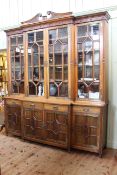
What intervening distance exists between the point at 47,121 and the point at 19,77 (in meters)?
1.16

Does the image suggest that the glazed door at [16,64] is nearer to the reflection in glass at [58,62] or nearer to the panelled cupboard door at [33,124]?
the panelled cupboard door at [33,124]

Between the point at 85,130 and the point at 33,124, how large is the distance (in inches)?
41.2

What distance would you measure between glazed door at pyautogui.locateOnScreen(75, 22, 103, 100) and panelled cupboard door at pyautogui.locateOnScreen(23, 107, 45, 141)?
2.84ft

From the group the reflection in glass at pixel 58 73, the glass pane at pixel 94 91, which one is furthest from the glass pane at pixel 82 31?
the glass pane at pixel 94 91

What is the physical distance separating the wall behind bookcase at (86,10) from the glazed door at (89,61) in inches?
14.4

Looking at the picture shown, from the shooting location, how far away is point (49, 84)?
12.3ft

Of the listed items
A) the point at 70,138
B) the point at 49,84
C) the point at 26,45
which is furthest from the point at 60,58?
the point at 70,138

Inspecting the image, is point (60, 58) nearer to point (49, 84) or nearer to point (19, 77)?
point (49, 84)

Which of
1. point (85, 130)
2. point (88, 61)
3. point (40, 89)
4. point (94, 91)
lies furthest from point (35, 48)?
point (85, 130)

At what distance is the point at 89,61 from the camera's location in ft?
11.3

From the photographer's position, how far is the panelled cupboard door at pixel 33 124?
3.78 m

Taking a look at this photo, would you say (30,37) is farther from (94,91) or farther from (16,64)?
(94,91)

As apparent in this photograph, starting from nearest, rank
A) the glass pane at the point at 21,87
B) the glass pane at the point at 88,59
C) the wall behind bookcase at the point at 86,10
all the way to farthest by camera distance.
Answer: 1. the glass pane at the point at 88,59
2. the wall behind bookcase at the point at 86,10
3. the glass pane at the point at 21,87

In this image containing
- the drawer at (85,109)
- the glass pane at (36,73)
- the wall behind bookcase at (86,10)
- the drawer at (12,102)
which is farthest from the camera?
the drawer at (12,102)
